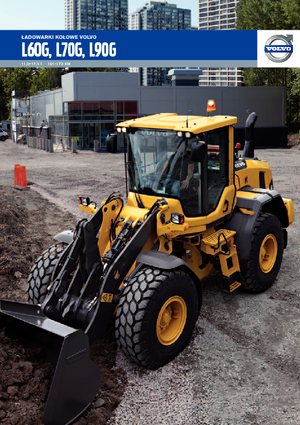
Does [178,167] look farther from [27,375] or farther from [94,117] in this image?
[94,117]

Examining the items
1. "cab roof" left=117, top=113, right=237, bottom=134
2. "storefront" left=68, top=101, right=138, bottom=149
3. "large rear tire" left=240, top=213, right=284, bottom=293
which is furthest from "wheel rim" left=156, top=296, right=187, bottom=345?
"storefront" left=68, top=101, right=138, bottom=149

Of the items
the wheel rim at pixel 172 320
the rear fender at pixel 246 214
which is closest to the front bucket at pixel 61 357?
the wheel rim at pixel 172 320

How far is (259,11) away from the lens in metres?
47.1

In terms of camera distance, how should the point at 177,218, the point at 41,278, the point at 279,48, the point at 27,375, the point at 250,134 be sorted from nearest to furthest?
the point at 27,375 → the point at 177,218 → the point at 41,278 → the point at 250,134 → the point at 279,48

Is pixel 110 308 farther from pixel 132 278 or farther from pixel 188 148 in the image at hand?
pixel 188 148

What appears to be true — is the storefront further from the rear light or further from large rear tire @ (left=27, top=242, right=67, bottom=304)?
the rear light

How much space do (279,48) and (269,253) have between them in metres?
31.2

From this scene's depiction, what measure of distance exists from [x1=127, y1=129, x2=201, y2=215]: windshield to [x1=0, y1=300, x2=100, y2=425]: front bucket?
2.26 metres

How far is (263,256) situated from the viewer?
23.7 ft

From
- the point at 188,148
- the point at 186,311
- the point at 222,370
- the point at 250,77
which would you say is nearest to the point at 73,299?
the point at 186,311

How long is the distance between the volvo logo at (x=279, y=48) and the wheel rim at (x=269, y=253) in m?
28.8

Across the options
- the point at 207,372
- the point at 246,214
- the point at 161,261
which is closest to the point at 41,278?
the point at 161,261

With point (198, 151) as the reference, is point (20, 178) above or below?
below

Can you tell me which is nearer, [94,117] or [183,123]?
[183,123]
